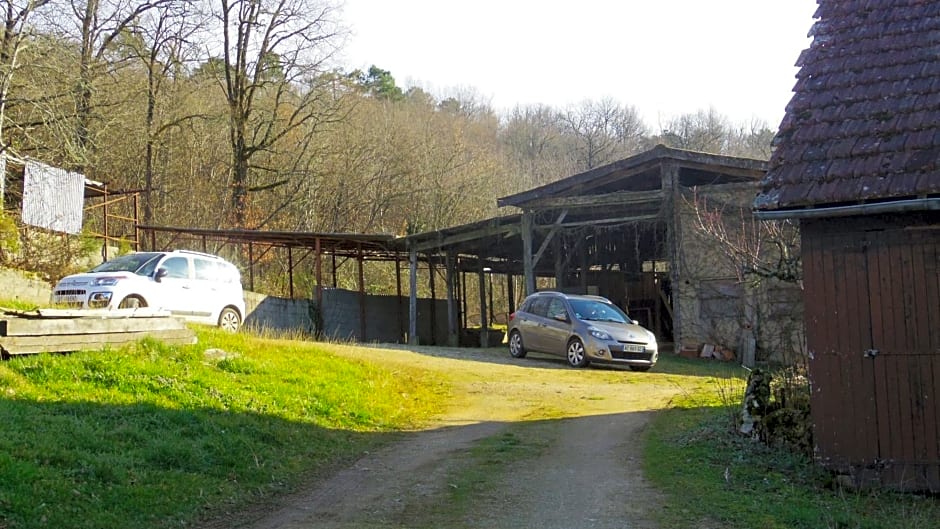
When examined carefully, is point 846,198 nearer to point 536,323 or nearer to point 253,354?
point 253,354

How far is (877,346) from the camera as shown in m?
9.12

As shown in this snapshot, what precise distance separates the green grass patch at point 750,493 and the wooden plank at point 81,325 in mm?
7407

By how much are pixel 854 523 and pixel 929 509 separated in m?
1.23

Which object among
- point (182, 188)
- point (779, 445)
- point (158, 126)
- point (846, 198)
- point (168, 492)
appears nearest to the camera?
point (168, 492)

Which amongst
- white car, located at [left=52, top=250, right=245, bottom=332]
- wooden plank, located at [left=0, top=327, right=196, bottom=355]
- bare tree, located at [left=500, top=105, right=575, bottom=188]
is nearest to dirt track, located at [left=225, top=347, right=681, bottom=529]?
wooden plank, located at [left=0, top=327, right=196, bottom=355]

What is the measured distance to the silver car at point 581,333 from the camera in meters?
19.8

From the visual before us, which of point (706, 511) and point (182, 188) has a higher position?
point (182, 188)

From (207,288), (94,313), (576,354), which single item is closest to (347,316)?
(207,288)

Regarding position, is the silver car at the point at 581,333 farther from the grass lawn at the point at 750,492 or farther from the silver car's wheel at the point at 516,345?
the grass lawn at the point at 750,492

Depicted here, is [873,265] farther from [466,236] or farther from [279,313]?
[279,313]

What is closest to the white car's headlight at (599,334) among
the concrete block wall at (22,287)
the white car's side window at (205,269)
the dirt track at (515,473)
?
the dirt track at (515,473)

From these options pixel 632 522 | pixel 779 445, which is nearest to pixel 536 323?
pixel 779 445

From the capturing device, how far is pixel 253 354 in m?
14.9

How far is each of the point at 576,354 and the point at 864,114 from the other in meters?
11.3
